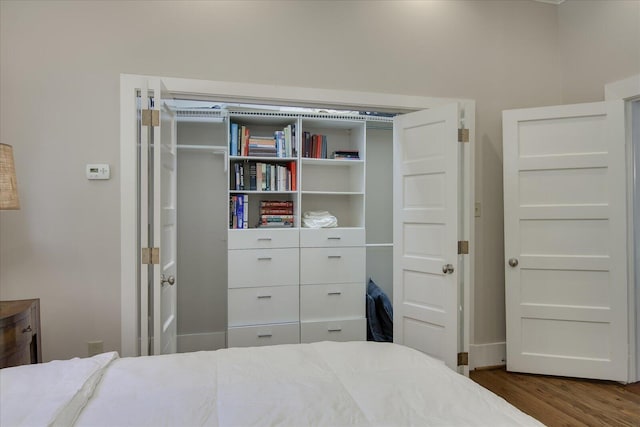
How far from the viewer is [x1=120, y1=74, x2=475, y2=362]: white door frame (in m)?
2.34

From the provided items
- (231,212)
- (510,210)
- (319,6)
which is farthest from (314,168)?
(510,210)

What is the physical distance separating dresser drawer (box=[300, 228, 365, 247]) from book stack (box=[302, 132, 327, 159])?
74 centimetres

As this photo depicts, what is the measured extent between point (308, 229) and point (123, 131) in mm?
1766

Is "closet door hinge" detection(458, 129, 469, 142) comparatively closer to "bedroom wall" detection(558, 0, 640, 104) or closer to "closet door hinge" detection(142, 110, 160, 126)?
"bedroom wall" detection(558, 0, 640, 104)

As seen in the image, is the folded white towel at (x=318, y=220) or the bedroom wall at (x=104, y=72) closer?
the bedroom wall at (x=104, y=72)

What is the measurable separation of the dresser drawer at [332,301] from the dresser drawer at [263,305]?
0.09 m

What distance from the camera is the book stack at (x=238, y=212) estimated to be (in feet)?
11.7

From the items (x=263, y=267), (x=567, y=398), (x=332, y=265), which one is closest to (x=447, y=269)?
(x=567, y=398)

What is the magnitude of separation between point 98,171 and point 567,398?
3.25m

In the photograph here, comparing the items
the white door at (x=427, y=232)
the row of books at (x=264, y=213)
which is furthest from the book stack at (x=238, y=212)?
the white door at (x=427, y=232)

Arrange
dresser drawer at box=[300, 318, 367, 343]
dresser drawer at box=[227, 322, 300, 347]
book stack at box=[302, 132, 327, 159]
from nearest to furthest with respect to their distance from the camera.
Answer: dresser drawer at box=[227, 322, 300, 347], dresser drawer at box=[300, 318, 367, 343], book stack at box=[302, 132, 327, 159]

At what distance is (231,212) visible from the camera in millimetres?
3570

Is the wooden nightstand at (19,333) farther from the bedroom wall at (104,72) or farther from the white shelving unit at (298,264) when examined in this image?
the white shelving unit at (298,264)

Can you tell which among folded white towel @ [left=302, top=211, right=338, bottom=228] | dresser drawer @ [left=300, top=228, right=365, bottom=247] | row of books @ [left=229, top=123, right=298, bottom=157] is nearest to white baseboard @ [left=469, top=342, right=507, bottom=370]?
dresser drawer @ [left=300, top=228, right=365, bottom=247]
